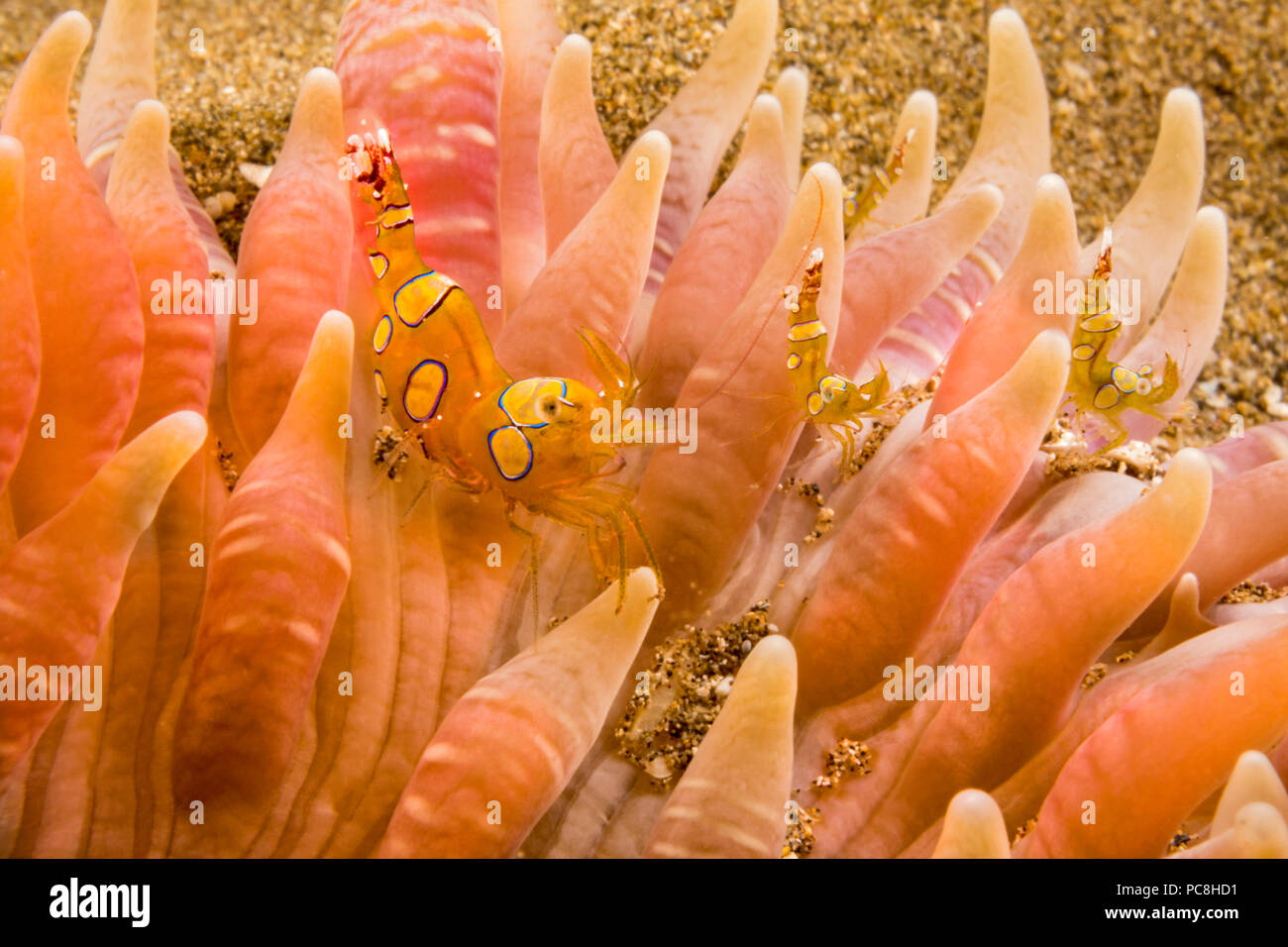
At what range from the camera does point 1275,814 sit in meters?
1.39

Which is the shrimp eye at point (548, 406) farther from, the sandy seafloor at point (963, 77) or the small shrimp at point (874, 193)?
the sandy seafloor at point (963, 77)

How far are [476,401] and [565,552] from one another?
388mm

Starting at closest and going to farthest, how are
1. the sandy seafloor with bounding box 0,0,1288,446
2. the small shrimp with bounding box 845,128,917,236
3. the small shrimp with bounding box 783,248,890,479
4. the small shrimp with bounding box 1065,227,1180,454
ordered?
the small shrimp with bounding box 783,248,890,479
the small shrimp with bounding box 1065,227,1180,454
the small shrimp with bounding box 845,128,917,236
the sandy seafloor with bounding box 0,0,1288,446

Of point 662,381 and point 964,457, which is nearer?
point 964,457

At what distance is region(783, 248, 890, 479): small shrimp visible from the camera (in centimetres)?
203

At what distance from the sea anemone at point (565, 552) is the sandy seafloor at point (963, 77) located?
1589 millimetres

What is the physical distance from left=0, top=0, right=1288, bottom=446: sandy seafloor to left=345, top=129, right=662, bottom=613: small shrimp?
6.31 feet

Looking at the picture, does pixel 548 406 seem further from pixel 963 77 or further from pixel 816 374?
pixel 963 77

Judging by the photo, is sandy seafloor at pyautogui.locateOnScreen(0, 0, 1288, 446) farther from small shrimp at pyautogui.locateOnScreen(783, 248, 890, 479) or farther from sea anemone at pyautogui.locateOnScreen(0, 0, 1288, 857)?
small shrimp at pyautogui.locateOnScreen(783, 248, 890, 479)

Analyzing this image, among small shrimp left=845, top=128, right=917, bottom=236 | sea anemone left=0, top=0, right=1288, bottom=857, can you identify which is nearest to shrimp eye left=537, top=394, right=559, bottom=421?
sea anemone left=0, top=0, right=1288, bottom=857

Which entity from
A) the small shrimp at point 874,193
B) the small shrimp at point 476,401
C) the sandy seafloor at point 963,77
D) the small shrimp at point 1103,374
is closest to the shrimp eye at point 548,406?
the small shrimp at point 476,401
